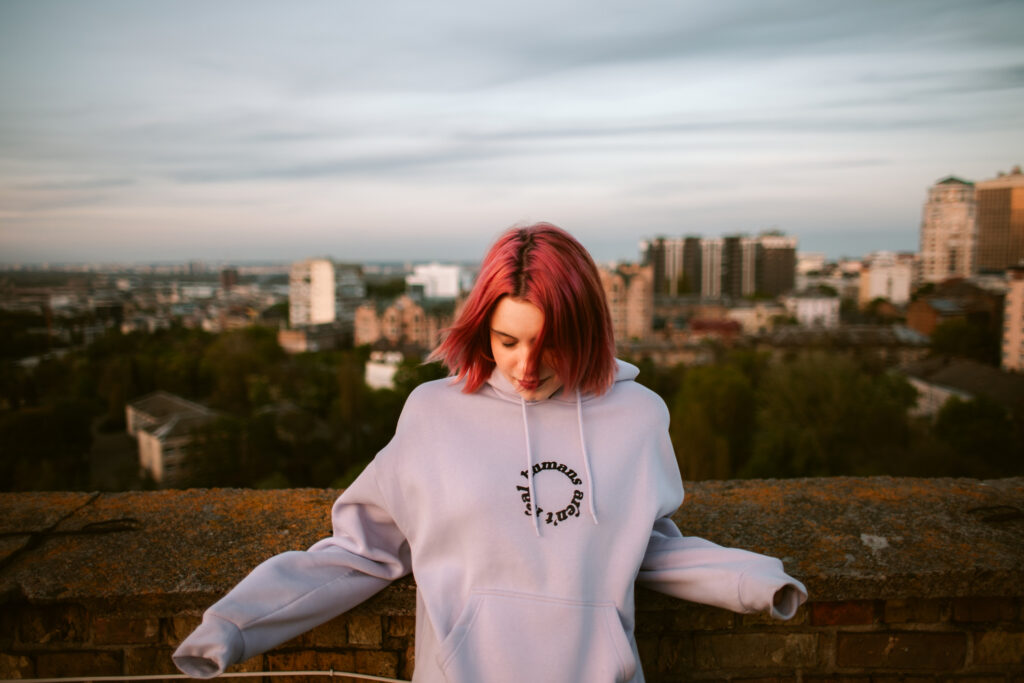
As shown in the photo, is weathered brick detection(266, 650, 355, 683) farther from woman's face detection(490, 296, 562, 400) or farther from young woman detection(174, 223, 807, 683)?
woman's face detection(490, 296, 562, 400)

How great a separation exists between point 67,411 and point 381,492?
82.9ft

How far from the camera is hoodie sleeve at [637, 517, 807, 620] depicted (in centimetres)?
119

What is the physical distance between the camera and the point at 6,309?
1719cm

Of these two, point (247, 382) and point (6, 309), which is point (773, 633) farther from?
point (247, 382)

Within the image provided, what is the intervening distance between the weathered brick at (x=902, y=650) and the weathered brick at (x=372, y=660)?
97 cm

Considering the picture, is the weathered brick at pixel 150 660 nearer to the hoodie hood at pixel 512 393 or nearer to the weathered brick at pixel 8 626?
the weathered brick at pixel 8 626

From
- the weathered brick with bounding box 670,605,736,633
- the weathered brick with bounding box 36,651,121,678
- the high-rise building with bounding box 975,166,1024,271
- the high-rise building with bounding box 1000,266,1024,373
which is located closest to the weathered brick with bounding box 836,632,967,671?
the weathered brick with bounding box 670,605,736,633

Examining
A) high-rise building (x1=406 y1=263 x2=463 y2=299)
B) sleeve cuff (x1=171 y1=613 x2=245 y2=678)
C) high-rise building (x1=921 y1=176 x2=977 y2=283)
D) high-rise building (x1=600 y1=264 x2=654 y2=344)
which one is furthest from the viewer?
high-rise building (x1=406 y1=263 x2=463 y2=299)

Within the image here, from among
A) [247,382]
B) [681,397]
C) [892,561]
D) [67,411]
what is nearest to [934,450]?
[681,397]

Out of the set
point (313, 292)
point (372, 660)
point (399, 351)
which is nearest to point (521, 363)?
point (372, 660)

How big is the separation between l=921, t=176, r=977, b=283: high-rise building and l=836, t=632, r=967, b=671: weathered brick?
54.8 metres

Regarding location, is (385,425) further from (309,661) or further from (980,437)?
(309,661)

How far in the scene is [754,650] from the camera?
1518 mm

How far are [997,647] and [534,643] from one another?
1094 millimetres
